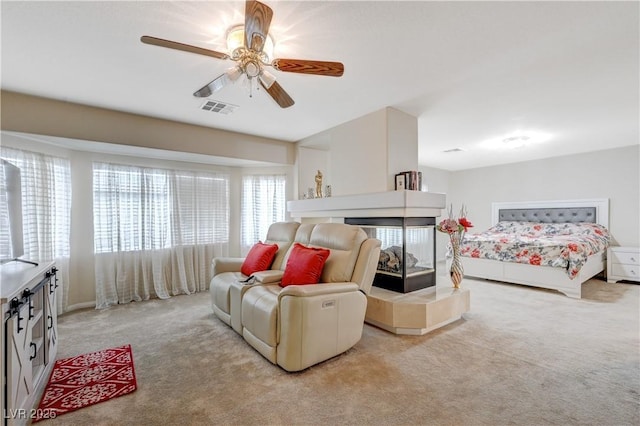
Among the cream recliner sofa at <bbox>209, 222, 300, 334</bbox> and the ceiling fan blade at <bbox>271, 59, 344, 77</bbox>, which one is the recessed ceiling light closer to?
the cream recliner sofa at <bbox>209, 222, 300, 334</bbox>

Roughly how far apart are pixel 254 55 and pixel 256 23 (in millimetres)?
212

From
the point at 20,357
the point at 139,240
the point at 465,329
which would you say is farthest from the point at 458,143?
the point at 20,357

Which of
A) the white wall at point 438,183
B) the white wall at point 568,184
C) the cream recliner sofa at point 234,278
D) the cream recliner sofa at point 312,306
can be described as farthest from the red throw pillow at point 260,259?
the white wall at point 568,184

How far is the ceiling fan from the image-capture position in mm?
1517

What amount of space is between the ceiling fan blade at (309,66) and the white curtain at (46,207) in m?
2.95

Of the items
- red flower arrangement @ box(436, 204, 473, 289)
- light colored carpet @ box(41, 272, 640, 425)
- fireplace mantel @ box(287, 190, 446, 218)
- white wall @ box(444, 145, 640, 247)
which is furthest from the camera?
white wall @ box(444, 145, 640, 247)

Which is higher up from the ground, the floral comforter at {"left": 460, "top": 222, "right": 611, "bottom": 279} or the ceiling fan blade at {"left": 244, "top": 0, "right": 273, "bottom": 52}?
the ceiling fan blade at {"left": 244, "top": 0, "right": 273, "bottom": 52}

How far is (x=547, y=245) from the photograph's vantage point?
14.0 ft

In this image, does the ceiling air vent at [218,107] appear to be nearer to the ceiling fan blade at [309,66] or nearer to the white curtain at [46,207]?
the ceiling fan blade at [309,66]

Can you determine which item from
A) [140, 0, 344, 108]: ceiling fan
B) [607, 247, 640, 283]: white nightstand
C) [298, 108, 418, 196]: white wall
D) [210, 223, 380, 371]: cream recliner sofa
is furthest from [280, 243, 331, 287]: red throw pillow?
[607, 247, 640, 283]: white nightstand

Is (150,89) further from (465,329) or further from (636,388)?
(636,388)

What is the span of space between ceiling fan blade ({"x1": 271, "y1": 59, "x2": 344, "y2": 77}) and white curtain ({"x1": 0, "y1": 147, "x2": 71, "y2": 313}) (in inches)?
116

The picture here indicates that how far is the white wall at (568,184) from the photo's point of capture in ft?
16.3

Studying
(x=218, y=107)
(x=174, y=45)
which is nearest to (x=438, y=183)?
(x=218, y=107)
